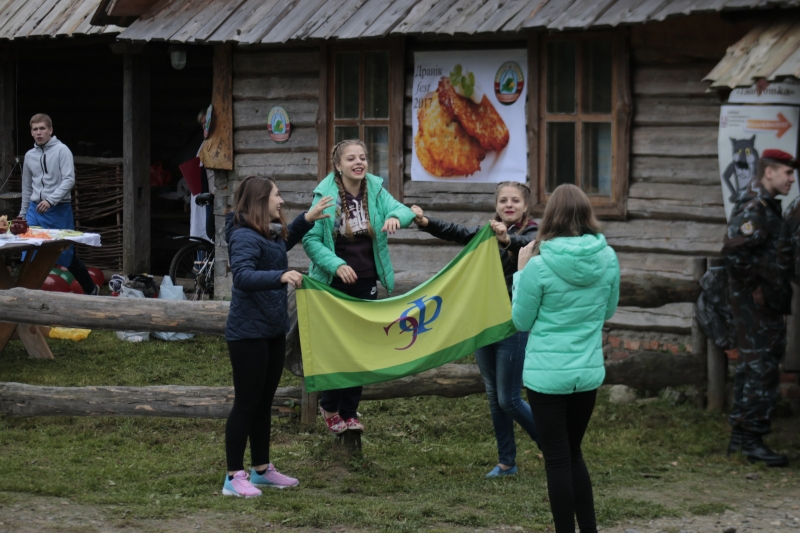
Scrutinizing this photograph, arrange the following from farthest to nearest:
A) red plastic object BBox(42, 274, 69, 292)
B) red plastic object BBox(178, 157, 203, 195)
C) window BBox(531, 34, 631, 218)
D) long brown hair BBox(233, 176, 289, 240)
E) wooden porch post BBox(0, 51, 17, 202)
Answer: wooden porch post BBox(0, 51, 17, 202) < red plastic object BBox(178, 157, 203, 195) < red plastic object BBox(42, 274, 69, 292) < window BBox(531, 34, 631, 218) < long brown hair BBox(233, 176, 289, 240)

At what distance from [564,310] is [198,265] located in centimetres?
797

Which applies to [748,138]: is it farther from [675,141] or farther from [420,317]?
[420,317]

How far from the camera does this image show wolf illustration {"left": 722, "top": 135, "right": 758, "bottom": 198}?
26.4 feet

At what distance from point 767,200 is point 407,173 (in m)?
4.35

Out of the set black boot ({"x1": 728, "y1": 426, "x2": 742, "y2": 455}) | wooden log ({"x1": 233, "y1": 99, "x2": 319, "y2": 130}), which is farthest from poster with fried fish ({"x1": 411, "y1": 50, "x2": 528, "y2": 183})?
black boot ({"x1": 728, "y1": 426, "x2": 742, "y2": 455})

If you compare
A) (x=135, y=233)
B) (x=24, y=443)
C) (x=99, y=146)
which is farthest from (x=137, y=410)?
(x=99, y=146)

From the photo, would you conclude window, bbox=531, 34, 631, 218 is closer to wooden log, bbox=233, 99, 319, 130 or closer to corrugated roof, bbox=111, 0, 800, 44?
corrugated roof, bbox=111, 0, 800, 44

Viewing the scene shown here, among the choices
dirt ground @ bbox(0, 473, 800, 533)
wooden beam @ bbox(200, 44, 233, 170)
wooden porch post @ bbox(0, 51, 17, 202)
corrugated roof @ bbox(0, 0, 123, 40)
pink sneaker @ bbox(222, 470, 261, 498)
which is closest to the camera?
dirt ground @ bbox(0, 473, 800, 533)

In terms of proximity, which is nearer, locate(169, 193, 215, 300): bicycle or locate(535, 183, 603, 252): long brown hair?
locate(535, 183, 603, 252): long brown hair

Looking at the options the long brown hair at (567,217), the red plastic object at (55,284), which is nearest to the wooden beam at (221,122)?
the red plastic object at (55,284)

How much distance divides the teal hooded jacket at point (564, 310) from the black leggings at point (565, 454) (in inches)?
3.8

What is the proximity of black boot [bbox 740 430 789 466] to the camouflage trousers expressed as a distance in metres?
0.06

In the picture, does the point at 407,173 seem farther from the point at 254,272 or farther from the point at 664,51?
the point at 254,272

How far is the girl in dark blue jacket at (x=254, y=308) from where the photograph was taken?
5730mm
